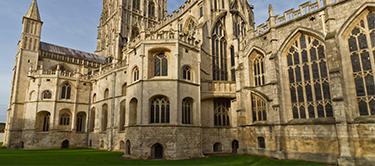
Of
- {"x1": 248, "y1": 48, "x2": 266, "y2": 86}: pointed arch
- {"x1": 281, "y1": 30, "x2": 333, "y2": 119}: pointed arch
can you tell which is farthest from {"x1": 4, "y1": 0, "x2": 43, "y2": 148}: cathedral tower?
{"x1": 281, "y1": 30, "x2": 333, "y2": 119}: pointed arch

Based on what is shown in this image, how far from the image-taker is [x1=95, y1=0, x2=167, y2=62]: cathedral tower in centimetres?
4703

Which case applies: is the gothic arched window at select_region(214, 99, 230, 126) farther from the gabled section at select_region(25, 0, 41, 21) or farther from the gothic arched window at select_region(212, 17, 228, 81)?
the gabled section at select_region(25, 0, 41, 21)

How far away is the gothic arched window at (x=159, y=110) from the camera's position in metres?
18.9

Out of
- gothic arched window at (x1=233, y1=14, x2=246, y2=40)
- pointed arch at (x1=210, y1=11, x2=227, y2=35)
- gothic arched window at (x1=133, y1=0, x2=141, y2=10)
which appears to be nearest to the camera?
pointed arch at (x1=210, y1=11, x2=227, y2=35)

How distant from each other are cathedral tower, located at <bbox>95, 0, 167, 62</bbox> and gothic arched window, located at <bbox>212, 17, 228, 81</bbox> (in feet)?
75.8

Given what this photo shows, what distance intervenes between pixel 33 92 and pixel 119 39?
1887 centimetres

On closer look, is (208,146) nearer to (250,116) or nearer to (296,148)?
(250,116)

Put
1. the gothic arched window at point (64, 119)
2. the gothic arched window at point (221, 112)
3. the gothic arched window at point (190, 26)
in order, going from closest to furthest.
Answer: the gothic arched window at point (221, 112)
the gothic arched window at point (190, 26)
the gothic arched window at point (64, 119)

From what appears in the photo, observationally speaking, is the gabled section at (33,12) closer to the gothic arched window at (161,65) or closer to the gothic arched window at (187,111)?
the gothic arched window at (161,65)

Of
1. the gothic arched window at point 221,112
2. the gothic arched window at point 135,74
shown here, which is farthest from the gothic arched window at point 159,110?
the gothic arched window at point 221,112

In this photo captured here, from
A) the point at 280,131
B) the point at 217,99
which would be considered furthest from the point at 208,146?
the point at 280,131

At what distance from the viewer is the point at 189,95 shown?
66.1 ft

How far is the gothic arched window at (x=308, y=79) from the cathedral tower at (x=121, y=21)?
112 ft

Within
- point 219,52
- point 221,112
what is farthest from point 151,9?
point 221,112
